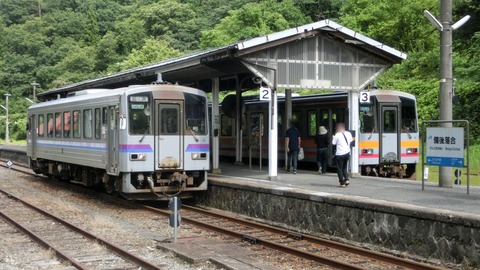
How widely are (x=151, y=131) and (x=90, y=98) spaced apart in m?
3.00

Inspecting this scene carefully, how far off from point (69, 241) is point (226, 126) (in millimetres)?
16436

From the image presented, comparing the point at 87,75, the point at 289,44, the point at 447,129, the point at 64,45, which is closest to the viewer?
the point at 447,129

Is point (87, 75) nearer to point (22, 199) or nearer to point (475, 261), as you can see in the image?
point (22, 199)

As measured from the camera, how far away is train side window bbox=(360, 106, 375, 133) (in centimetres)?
2078

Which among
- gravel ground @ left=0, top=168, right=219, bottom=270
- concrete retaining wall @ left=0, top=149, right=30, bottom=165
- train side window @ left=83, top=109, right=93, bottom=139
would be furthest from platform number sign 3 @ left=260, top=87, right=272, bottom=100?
concrete retaining wall @ left=0, top=149, right=30, bottom=165

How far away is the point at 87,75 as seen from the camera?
78.7 metres

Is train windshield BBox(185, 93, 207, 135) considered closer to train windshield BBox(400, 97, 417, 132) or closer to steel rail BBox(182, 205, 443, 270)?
steel rail BBox(182, 205, 443, 270)

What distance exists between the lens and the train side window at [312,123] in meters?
22.3

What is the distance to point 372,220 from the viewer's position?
11.1m

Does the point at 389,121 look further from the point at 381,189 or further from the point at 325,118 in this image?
the point at 381,189

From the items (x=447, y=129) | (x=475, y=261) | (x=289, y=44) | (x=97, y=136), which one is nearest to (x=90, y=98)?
(x=97, y=136)

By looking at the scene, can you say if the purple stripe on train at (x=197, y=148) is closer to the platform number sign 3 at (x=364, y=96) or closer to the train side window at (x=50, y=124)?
the platform number sign 3 at (x=364, y=96)

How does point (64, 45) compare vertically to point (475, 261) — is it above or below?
above

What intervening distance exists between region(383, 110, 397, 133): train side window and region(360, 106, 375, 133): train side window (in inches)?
17.9
